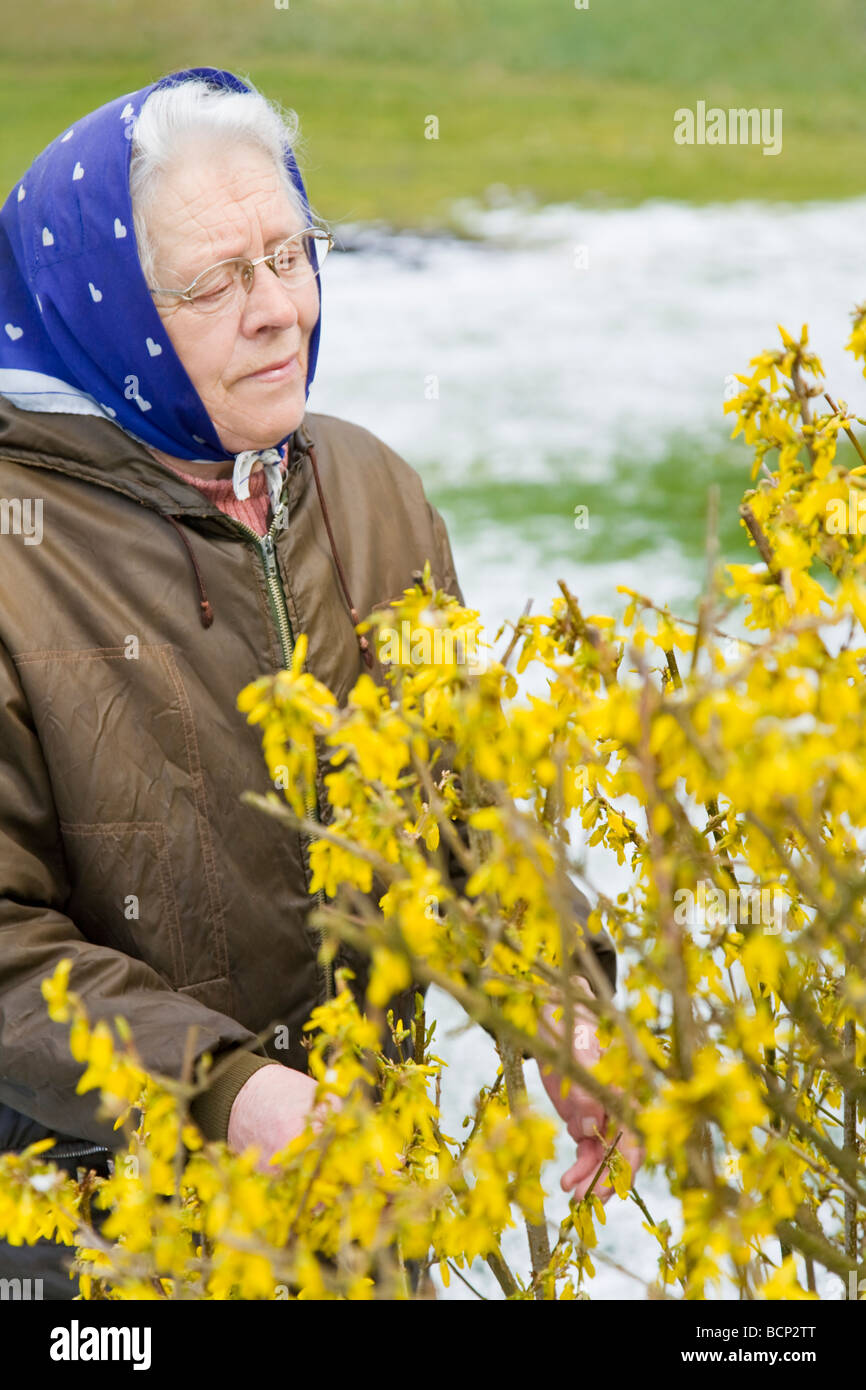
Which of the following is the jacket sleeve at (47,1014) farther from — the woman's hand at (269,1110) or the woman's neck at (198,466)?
the woman's neck at (198,466)

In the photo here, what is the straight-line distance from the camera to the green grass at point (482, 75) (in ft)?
33.2

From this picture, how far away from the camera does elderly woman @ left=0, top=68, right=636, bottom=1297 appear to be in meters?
1.74

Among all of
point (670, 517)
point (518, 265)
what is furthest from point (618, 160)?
point (670, 517)

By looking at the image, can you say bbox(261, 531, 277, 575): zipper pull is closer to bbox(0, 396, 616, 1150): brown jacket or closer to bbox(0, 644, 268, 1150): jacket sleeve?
bbox(0, 396, 616, 1150): brown jacket

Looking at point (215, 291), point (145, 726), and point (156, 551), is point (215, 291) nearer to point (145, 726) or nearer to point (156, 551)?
point (156, 551)

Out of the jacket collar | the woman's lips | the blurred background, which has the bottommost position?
the jacket collar

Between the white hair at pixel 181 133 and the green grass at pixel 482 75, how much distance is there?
27.2 feet

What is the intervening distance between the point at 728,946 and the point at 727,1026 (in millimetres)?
153

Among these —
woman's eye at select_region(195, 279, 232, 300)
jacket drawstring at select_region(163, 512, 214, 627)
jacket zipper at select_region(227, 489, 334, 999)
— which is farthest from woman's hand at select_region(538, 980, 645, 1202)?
woman's eye at select_region(195, 279, 232, 300)

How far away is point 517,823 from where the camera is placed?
38.4 inches

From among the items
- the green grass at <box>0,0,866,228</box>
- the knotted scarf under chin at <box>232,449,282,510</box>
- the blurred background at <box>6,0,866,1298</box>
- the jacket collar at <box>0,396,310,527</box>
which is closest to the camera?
the jacket collar at <box>0,396,310,527</box>

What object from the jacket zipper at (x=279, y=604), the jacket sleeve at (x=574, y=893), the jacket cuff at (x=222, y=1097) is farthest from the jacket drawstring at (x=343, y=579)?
the jacket cuff at (x=222, y=1097)

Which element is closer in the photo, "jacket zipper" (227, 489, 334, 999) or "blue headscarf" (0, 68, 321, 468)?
"blue headscarf" (0, 68, 321, 468)

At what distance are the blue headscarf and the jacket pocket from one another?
0.53 m
